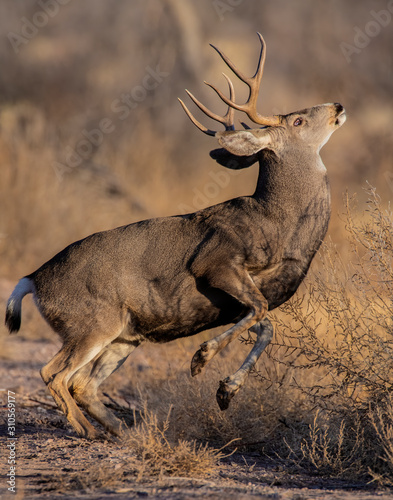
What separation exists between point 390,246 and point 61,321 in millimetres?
2679

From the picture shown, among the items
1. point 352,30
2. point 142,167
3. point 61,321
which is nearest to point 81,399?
point 61,321

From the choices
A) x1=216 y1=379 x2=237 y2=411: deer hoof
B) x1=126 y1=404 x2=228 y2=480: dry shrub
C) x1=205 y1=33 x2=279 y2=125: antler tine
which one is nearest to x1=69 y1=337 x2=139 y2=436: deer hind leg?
x1=216 y1=379 x2=237 y2=411: deer hoof

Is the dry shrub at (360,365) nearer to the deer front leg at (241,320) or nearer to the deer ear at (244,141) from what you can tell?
the deer front leg at (241,320)

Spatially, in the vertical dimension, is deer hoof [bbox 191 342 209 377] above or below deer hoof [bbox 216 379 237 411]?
above

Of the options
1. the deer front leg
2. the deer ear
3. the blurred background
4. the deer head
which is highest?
the blurred background

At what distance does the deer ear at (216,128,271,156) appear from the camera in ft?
20.6

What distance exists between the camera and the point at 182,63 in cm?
2173

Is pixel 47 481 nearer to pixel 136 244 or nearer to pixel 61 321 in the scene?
pixel 61 321

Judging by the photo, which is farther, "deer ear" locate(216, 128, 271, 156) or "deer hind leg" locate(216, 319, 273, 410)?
"deer ear" locate(216, 128, 271, 156)

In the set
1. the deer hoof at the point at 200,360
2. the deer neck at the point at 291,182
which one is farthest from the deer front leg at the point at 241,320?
the deer neck at the point at 291,182

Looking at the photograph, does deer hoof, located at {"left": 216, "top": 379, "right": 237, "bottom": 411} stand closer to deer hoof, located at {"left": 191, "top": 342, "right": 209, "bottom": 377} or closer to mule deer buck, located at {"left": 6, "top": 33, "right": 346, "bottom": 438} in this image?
deer hoof, located at {"left": 191, "top": 342, "right": 209, "bottom": 377}

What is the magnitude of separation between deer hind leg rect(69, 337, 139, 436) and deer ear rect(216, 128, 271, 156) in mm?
1835

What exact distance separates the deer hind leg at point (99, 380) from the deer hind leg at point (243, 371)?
3.77ft

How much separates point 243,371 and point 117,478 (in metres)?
1.37
